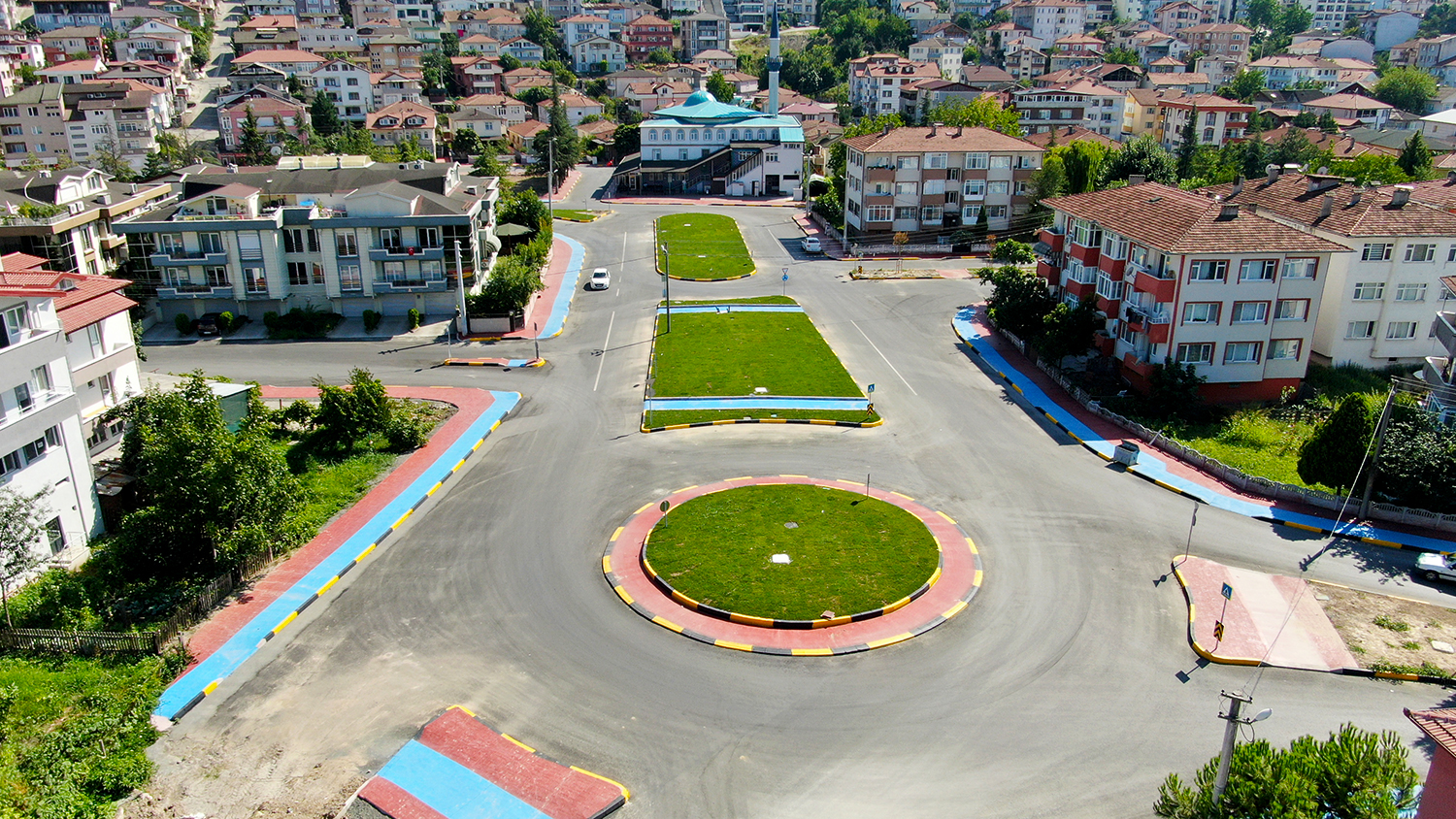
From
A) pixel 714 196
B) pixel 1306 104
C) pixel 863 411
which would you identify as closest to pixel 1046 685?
pixel 863 411

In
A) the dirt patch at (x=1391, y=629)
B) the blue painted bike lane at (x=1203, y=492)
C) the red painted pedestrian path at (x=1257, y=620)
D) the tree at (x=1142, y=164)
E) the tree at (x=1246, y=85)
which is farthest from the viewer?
the tree at (x=1246, y=85)

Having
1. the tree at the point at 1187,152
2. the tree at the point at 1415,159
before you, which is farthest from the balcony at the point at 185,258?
the tree at the point at 1415,159

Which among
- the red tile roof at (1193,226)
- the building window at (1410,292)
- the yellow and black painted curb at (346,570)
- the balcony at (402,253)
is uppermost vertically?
the red tile roof at (1193,226)

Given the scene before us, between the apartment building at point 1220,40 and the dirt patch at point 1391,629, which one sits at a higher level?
the apartment building at point 1220,40

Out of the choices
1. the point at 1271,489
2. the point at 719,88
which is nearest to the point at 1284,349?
the point at 1271,489

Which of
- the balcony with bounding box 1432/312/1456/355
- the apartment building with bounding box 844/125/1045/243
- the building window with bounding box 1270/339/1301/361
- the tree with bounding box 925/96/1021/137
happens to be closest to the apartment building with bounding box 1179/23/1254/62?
the tree with bounding box 925/96/1021/137

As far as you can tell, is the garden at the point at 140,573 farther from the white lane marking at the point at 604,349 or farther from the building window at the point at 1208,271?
the building window at the point at 1208,271
